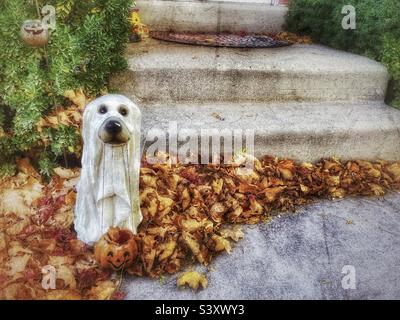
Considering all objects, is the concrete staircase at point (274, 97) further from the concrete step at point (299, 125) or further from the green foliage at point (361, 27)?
the green foliage at point (361, 27)

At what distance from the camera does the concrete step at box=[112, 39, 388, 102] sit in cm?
341

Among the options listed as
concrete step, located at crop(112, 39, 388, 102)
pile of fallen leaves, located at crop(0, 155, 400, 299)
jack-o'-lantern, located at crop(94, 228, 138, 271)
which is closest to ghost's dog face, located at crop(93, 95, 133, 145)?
jack-o'-lantern, located at crop(94, 228, 138, 271)

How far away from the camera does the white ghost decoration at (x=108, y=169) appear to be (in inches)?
77.2

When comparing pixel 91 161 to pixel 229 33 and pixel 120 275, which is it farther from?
pixel 229 33

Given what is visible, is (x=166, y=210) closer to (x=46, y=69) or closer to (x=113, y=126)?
(x=113, y=126)

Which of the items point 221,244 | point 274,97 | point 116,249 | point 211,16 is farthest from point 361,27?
point 116,249

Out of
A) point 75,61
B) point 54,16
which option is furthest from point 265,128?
point 54,16

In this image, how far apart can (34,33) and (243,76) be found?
6.12 feet

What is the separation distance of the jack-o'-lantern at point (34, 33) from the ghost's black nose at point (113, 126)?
1.23 metres

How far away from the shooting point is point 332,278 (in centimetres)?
229

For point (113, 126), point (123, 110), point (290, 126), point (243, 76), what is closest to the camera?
point (113, 126)

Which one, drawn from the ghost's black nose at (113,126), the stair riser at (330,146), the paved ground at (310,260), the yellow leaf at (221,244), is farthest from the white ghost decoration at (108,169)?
the stair riser at (330,146)

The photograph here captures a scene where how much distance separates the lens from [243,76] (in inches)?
140
